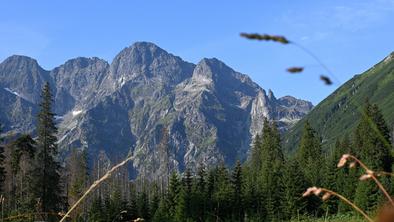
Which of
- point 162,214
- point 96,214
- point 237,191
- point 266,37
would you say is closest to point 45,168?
point 162,214

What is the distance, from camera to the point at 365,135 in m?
82.3

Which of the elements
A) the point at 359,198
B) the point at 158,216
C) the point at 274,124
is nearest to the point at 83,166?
the point at 274,124

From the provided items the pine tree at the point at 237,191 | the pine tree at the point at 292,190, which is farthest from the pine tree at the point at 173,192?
the pine tree at the point at 292,190

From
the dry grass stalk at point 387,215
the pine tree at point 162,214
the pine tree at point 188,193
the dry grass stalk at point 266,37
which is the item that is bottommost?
the dry grass stalk at point 387,215

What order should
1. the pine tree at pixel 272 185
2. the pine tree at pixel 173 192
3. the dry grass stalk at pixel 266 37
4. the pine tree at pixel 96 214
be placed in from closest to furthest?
the dry grass stalk at pixel 266 37 → the pine tree at pixel 96 214 → the pine tree at pixel 272 185 → the pine tree at pixel 173 192

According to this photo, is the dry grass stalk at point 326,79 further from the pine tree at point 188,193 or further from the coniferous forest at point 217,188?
the pine tree at point 188,193

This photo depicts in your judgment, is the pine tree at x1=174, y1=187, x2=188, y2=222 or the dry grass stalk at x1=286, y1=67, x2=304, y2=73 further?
the pine tree at x1=174, y1=187, x2=188, y2=222

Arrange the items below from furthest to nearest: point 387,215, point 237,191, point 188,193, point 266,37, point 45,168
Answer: point 237,191, point 188,193, point 45,168, point 266,37, point 387,215

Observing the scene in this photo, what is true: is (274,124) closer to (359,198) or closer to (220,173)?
(220,173)

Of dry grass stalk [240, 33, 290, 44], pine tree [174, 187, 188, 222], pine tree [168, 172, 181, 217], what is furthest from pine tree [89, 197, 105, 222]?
pine tree [168, 172, 181, 217]

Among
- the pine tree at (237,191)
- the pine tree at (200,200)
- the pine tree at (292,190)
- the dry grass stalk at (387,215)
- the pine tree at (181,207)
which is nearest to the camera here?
the dry grass stalk at (387,215)

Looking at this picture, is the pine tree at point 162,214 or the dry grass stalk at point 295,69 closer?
the dry grass stalk at point 295,69

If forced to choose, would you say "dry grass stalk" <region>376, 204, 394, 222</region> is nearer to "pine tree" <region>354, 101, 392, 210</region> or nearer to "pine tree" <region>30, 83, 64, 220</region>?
"pine tree" <region>354, 101, 392, 210</region>

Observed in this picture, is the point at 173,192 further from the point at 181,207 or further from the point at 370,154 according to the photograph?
the point at 370,154
